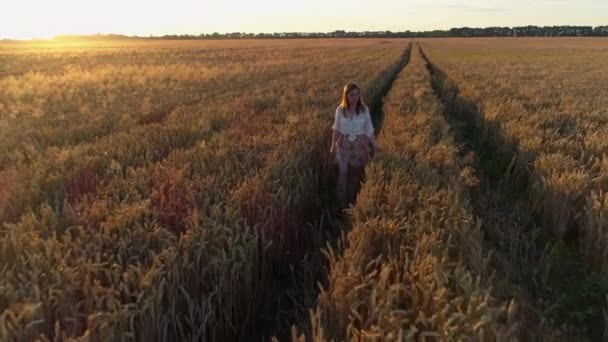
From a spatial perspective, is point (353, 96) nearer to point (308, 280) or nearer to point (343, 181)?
point (343, 181)

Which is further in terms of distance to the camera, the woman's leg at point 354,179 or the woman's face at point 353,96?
the woman's leg at point 354,179

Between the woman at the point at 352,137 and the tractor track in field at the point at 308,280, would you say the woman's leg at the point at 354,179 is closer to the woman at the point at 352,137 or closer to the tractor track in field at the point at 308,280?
the woman at the point at 352,137

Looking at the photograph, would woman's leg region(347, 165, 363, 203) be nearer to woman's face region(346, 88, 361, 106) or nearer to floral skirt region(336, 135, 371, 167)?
floral skirt region(336, 135, 371, 167)

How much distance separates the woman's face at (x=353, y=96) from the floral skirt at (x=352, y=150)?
444mm

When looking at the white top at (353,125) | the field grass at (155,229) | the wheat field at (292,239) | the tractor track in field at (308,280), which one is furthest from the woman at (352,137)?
the tractor track in field at (308,280)

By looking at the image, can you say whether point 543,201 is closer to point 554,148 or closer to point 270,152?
point 554,148

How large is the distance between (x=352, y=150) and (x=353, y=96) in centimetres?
70

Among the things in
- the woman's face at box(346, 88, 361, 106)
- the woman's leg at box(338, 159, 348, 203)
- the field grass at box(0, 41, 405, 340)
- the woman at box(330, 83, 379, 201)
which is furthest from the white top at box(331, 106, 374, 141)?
the field grass at box(0, 41, 405, 340)

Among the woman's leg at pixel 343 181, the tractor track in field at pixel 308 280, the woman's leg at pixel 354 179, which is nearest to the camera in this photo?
the tractor track in field at pixel 308 280

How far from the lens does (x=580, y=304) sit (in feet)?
13.2

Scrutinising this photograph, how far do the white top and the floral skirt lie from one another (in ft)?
0.19

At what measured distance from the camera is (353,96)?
6.70 meters

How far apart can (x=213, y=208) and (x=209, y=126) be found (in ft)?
15.4

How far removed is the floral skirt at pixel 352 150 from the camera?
6.84 meters
